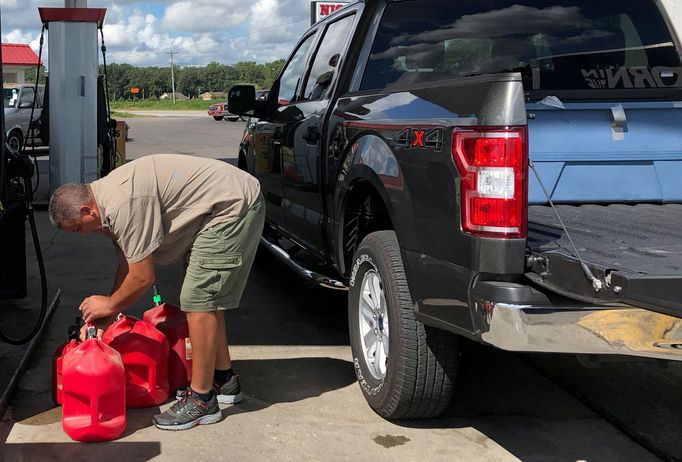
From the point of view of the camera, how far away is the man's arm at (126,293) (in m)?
3.55

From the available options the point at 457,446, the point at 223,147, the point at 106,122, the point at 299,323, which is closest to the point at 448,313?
the point at 457,446

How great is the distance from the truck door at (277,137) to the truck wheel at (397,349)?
191 cm

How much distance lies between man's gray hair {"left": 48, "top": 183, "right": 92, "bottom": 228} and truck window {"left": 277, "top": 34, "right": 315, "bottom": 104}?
2645 millimetres

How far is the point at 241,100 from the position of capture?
20.9ft

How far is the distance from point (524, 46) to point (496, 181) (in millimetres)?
1784

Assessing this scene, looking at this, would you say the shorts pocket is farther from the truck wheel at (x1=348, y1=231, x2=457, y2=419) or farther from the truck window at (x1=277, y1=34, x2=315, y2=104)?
the truck window at (x1=277, y1=34, x2=315, y2=104)

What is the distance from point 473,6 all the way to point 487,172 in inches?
75.2

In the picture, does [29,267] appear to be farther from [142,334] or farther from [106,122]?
[106,122]

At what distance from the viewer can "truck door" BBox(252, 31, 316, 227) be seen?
582 centimetres

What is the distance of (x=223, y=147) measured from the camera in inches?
950

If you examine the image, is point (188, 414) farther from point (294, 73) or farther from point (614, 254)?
point (294, 73)

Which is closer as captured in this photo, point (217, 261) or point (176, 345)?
point (217, 261)

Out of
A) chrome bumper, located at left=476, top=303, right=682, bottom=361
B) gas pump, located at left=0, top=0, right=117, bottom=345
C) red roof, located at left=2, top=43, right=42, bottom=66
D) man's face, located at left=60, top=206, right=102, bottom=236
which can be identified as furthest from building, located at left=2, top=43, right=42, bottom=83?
chrome bumper, located at left=476, top=303, right=682, bottom=361

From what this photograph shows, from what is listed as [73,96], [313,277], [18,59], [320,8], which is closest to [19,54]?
[18,59]
